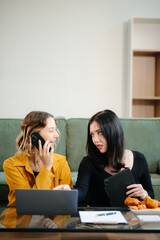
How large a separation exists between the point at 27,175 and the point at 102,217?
691 mm

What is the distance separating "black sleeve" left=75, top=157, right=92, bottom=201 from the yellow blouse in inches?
6.1

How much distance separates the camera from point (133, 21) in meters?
3.19

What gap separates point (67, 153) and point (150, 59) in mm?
1656

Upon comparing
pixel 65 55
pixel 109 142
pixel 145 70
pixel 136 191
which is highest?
pixel 65 55

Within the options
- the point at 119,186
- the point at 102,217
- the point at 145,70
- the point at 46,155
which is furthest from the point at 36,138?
the point at 145,70

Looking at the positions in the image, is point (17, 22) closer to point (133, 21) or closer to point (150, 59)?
point (133, 21)

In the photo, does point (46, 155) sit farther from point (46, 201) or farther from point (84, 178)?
point (46, 201)

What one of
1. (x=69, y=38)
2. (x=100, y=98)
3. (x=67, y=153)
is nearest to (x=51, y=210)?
(x=67, y=153)

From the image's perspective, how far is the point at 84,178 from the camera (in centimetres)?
154

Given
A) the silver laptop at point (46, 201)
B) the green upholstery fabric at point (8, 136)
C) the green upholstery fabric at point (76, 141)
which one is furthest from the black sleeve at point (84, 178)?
the green upholstery fabric at point (8, 136)

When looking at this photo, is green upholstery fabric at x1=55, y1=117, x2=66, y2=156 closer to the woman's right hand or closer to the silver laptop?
the woman's right hand

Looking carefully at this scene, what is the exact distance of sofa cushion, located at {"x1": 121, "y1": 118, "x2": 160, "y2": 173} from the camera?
2.59m

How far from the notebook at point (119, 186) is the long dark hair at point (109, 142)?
5.4 inches

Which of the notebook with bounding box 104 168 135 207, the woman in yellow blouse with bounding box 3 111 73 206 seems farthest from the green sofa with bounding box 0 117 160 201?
Answer: the notebook with bounding box 104 168 135 207
